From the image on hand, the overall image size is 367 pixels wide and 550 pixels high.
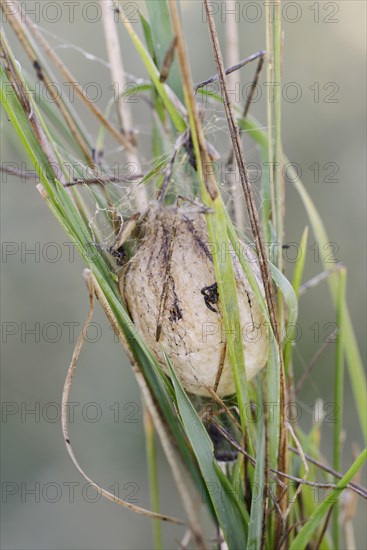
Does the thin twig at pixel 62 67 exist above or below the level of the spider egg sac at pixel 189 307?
above

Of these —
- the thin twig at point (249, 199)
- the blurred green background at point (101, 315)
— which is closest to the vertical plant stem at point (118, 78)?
the thin twig at point (249, 199)

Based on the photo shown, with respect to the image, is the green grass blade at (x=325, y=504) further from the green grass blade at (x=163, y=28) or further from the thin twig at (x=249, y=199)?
the green grass blade at (x=163, y=28)

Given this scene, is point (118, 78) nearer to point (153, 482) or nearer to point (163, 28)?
point (163, 28)

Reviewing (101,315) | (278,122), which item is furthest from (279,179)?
(101,315)

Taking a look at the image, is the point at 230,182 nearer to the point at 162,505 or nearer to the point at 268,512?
the point at 268,512

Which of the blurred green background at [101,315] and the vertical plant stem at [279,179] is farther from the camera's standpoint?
the blurred green background at [101,315]

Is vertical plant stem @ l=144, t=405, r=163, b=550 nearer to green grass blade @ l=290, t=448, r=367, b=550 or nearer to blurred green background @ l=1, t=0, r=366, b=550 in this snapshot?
green grass blade @ l=290, t=448, r=367, b=550
